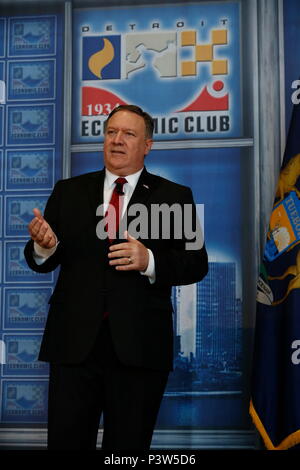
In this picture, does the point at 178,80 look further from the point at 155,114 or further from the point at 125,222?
the point at 125,222

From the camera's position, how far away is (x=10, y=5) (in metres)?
3.59

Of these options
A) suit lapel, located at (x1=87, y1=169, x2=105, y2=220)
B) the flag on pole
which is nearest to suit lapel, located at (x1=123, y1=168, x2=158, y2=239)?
suit lapel, located at (x1=87, y1=169, x2=105, y2=220)

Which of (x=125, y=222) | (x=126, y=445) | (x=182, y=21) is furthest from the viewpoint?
(x=182, y=21)

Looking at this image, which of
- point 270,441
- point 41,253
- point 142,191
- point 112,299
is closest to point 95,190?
point 142,191

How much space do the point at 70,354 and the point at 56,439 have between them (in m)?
0.30

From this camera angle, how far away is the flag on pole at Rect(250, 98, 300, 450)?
9.46 feet

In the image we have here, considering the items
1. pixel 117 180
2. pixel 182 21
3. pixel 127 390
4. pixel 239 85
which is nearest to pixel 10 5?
pixel 182 21

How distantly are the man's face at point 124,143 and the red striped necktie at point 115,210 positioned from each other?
0.20 feet

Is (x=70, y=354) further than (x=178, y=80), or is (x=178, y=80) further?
(x=178, y=80)

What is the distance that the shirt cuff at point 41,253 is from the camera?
2252mm

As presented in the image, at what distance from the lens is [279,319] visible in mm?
2947

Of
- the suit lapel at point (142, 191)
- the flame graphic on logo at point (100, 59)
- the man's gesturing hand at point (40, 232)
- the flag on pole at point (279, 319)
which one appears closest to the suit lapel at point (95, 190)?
the suit lapel at point (142, 191)

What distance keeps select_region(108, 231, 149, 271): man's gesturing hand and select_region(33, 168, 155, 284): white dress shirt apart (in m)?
0.05

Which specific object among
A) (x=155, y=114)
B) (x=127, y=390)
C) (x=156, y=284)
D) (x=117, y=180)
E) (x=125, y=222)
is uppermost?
(x=155, y=114)
